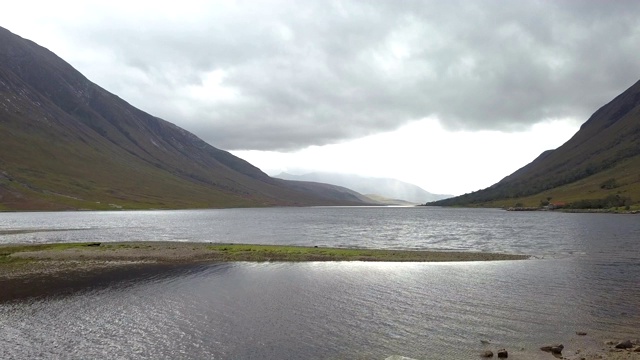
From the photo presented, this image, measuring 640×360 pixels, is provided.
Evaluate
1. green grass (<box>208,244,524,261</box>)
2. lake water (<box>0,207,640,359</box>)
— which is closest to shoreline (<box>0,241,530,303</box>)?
green grass (<box>208,244,524,261</box>)

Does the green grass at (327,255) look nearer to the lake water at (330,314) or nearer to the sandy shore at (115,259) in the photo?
the sandy shore at (115,259)

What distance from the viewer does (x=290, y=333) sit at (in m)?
31.0

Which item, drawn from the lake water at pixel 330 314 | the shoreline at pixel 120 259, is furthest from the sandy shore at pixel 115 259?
the lake water at pixel 330 314

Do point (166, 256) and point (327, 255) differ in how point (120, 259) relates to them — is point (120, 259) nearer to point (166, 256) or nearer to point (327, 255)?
point (166, 256)

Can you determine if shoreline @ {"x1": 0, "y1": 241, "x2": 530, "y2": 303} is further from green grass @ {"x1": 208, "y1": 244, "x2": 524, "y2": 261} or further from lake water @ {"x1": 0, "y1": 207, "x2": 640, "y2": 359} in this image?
lake water @ {"x1": 0, "y1": 207, "x2": 640, "y2": 359}

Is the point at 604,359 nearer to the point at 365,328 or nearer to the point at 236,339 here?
the point at 365,328

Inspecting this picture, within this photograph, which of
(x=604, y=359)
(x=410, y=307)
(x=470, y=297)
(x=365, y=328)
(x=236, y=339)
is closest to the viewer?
(x=604, y=359)

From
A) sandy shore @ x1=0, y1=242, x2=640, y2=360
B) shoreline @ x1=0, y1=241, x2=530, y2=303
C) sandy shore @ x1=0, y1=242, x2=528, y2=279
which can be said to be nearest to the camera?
sandy shore @ x1=0, y1=242, x2=640, y2=360

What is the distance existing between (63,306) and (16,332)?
7.70m

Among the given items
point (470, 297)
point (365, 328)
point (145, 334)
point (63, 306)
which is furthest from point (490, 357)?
point (63, 306)

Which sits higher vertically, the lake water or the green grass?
the green grass

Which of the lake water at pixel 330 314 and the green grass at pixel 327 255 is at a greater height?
the green grass at pixel 327 255

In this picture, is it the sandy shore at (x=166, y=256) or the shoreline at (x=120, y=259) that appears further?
the sandy shore at (x=166, y=256)

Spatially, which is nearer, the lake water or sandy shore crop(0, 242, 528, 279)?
the lake water
